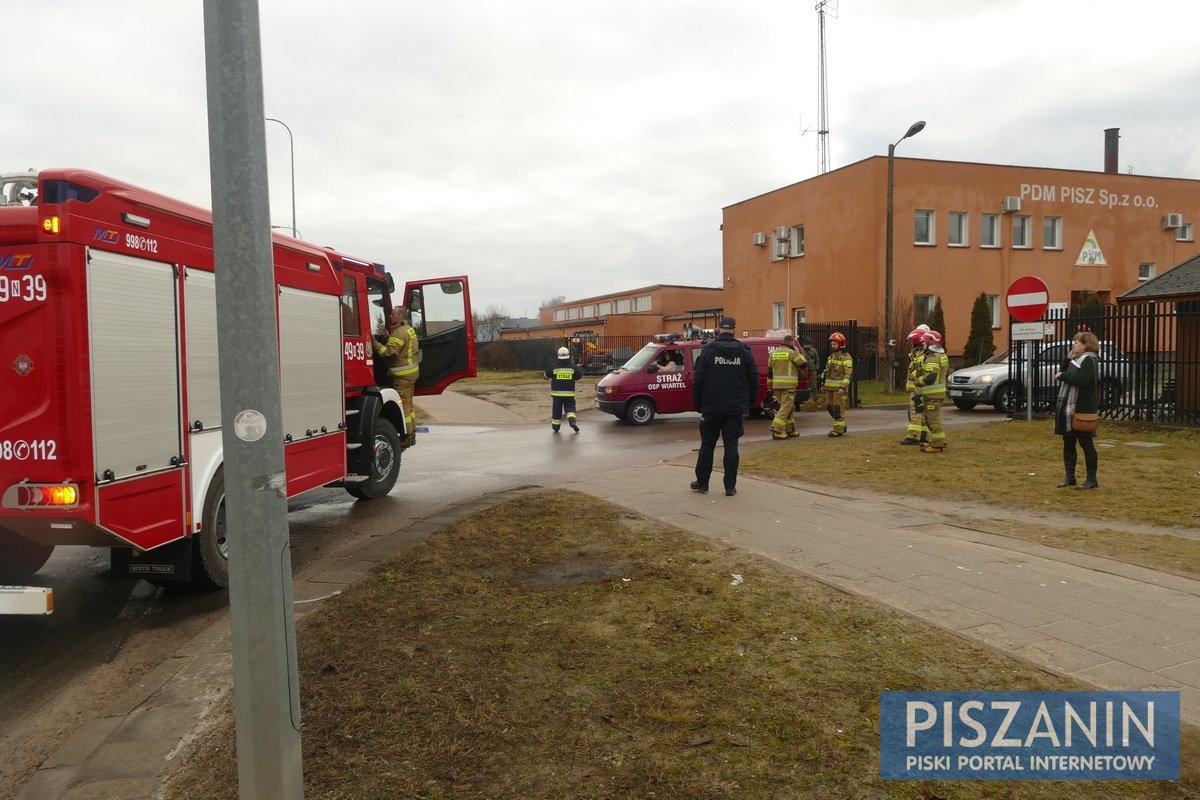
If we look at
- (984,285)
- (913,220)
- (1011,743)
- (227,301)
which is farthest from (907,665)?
(984,285)

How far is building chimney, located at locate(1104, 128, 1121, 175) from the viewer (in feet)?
129

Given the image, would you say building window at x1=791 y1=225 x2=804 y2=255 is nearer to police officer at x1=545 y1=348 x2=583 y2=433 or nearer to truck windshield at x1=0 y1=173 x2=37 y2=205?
police officer at x1=545 y1=348 x2=583 y2=433

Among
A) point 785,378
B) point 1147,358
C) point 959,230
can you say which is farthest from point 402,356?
point 959,230

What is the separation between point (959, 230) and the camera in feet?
104

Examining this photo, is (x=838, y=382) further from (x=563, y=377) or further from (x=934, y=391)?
(x=563, y=377)

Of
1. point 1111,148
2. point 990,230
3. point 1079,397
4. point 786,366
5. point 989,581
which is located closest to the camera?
point 989,581

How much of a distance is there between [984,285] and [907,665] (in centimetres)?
3119

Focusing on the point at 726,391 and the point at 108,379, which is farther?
the point at 726,391

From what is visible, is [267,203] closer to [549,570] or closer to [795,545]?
[549,570]

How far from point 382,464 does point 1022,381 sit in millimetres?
14161

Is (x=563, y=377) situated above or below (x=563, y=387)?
above

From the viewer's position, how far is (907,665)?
402 centimetres

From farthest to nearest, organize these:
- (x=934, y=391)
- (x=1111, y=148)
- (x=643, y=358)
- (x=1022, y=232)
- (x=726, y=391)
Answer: (x=1111, y=148) < (x=1022, y=232) < (x=643, y=358) < (x=934, y=391) < (x=726, y=391)

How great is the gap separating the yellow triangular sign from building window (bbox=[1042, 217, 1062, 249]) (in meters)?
1.08
